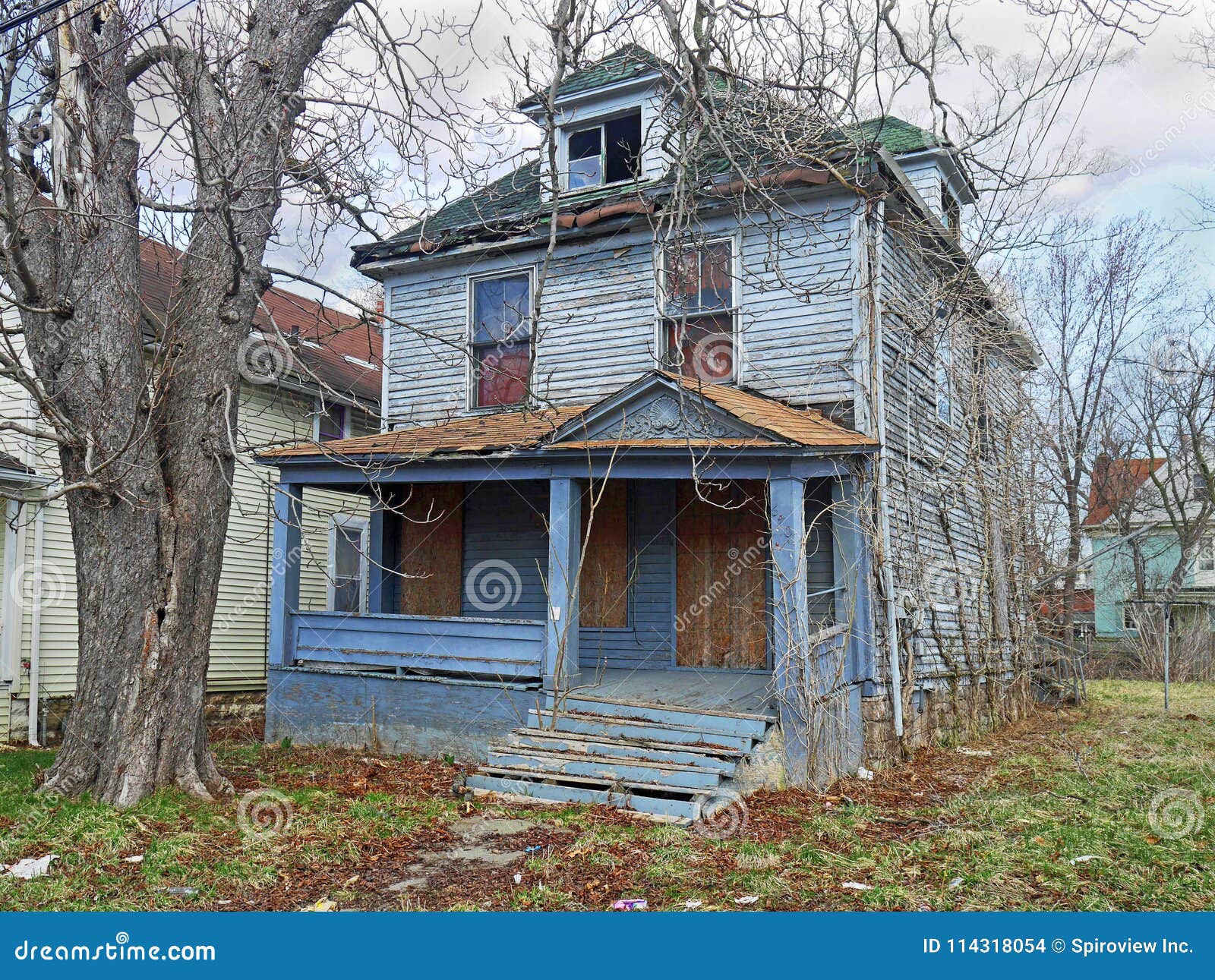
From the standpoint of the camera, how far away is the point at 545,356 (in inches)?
511

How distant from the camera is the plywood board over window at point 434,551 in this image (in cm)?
1337

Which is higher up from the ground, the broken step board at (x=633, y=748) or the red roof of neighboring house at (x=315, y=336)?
the red roof of neighboring house at (x=315, y=336)

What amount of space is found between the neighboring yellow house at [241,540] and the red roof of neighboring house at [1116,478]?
900 inches

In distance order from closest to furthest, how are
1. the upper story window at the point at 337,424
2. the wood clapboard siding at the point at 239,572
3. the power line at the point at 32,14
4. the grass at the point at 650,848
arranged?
the grass at the point at 650,848
the power line at the point at 32,14
the wood clapboard siding at the point at 239,572
the upper story window at the point at 337,424

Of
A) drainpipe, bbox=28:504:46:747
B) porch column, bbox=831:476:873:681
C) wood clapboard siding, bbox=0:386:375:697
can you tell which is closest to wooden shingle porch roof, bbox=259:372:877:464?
porch column, bbox=831:476:873:681

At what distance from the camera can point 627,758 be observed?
27.8 feet

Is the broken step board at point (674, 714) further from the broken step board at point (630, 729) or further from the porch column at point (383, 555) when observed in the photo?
the porch column at point (383, 555)

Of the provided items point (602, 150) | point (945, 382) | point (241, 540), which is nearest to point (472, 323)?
point (602, 150)

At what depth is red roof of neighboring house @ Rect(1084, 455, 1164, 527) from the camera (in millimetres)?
31422

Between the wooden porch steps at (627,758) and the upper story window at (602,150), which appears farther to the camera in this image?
the upper story window at (602,150)

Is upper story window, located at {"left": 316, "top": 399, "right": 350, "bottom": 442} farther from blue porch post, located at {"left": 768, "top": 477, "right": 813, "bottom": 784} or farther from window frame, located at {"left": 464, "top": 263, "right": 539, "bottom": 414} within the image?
blue porch post, located at {"left": 768, "top": 477, "right": 813, "bottom": 784}

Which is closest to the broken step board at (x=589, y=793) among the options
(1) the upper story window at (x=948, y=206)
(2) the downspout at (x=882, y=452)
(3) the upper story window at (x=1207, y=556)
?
(2) the downspout at (x=882, y=452)

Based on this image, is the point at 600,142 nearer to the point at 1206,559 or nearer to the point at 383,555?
the point at 383,555

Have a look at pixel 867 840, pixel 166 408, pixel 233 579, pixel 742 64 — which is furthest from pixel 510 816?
pixel 233 579
